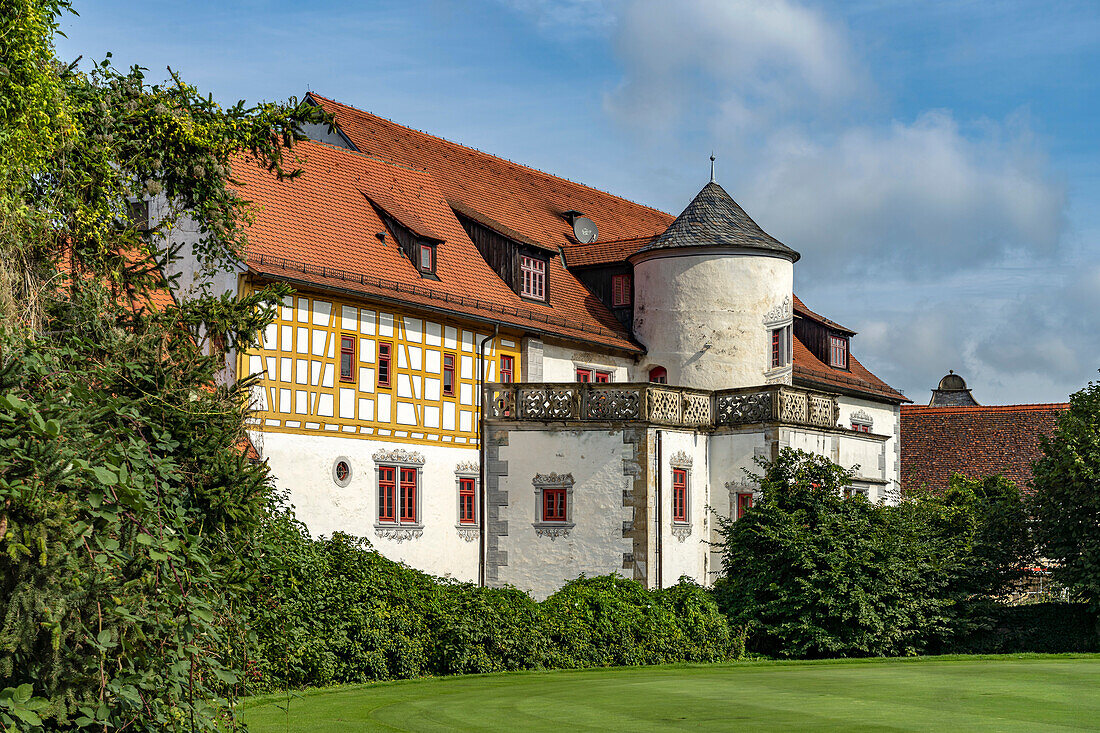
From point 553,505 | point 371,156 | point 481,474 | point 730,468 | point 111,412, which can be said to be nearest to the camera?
point 111,412

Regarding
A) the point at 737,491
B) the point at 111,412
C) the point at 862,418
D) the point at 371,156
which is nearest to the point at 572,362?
the point at 737,491

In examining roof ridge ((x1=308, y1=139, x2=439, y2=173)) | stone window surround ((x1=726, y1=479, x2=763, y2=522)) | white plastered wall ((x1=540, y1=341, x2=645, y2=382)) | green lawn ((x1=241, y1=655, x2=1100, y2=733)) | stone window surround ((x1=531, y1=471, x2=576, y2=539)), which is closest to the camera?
green lawn ((x1=241, y1=655, x2=1100, y2=733))

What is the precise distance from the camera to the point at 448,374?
2742 cm

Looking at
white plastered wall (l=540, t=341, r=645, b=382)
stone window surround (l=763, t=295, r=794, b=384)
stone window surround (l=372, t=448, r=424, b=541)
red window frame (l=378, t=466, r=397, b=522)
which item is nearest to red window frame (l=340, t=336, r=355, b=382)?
stone window surround (l=372, t=448, r=424, b=541)

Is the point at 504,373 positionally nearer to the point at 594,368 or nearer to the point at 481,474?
the point at 481,474

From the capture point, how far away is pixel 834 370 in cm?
3909

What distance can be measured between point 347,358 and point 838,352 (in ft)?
64.7

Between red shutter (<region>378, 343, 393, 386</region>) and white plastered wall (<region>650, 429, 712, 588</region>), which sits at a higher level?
red shutter (<region>378, 343, 393, 386</region>)

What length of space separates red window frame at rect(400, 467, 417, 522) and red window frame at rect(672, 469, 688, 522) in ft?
18.5

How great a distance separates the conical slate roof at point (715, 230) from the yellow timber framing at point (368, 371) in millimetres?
5493

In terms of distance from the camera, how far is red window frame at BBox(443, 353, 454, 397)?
1075 inches

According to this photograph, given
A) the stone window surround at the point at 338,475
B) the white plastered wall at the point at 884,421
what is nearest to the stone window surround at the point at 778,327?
the white plastered wall at the point at 884,421

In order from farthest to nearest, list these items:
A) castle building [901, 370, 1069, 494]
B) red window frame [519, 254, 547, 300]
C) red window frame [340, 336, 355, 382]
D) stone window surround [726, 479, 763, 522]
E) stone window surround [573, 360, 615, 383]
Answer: castle building [901, 370, 1069, 494], stone window surround [573, 360, 615, 383], red window frame [519, 254, 547, 300], stone window surround [726, 479, 763, 522], red window frame [340, 336, 355, 382]

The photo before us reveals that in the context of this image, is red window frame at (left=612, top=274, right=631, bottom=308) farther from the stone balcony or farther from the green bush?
the green bush
